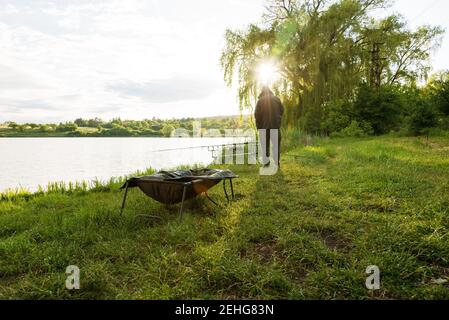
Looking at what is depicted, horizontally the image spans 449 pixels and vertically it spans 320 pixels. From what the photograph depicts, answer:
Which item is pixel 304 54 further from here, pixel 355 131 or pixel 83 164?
pixel 83 164

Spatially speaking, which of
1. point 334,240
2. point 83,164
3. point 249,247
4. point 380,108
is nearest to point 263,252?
point 249,247

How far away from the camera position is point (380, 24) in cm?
2506

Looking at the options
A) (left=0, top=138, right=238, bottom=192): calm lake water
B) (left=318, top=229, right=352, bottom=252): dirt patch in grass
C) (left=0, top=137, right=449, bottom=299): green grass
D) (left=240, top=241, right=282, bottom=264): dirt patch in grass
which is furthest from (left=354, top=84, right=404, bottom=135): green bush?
(left=240, top=241, right=282, bottom=264): dirt patch in grass

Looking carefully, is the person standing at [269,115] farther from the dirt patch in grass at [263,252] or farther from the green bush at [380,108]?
the green bush at [380,108]

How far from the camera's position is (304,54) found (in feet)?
58.5

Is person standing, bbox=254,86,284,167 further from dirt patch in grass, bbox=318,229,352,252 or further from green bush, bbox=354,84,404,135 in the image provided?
green bush, bbox=354,84,404,135

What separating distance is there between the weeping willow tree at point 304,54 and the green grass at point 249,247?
1331 cm

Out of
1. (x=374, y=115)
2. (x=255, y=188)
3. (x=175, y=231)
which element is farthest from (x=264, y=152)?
(x=374, y=115)

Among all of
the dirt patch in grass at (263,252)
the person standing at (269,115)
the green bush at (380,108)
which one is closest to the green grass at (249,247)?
the dirt patch in grass at (263,252)

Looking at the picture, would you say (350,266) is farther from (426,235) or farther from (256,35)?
(256,35)

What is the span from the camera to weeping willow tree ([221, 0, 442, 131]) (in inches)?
699

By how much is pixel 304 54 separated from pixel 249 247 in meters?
17.1

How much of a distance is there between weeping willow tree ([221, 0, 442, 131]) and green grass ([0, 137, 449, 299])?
43.7 ft
